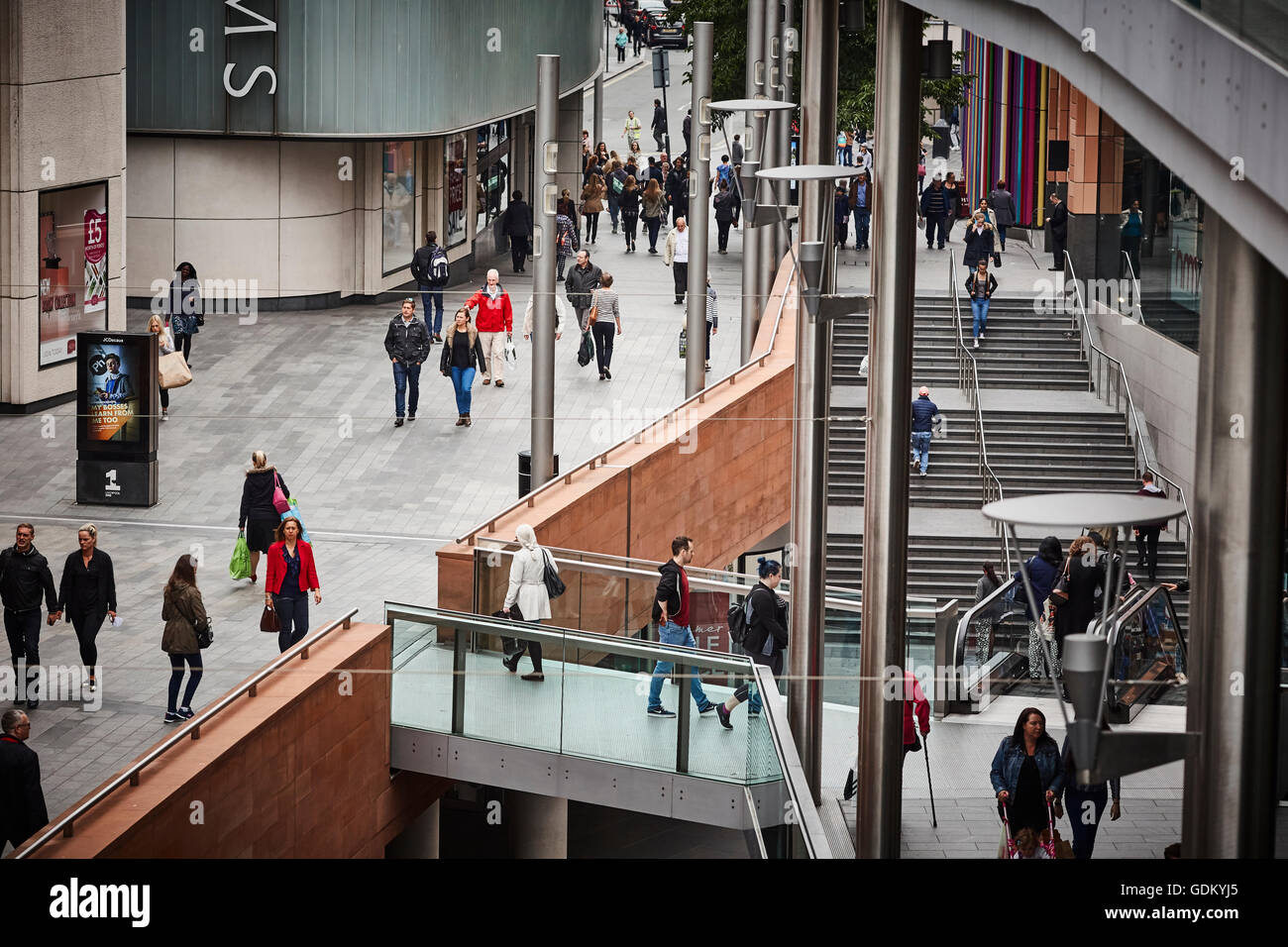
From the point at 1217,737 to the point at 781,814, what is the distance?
5.51 metres

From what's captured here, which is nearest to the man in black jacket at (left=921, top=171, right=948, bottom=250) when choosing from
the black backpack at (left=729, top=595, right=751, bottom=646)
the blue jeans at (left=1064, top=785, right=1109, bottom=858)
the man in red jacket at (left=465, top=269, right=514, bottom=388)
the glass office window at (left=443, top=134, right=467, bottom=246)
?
the glass office window at (left=443, top=134, right=467, bottom=246)

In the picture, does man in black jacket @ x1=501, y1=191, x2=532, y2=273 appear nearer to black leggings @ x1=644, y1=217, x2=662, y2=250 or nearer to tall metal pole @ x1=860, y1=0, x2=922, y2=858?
black leggings @ x1=644, y1=217, x2=662, y2=250

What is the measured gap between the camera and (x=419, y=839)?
17.2 meters

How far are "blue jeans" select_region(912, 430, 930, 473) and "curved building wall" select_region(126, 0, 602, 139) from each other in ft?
28.8

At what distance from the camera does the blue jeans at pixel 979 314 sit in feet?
96.7

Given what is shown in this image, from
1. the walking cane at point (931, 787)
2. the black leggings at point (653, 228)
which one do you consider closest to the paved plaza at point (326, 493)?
the walking cane at point (931, 787)

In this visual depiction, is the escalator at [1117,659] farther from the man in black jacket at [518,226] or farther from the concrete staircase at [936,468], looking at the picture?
the man in black jacket at [518,226]

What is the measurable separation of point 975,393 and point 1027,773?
17.5 meters

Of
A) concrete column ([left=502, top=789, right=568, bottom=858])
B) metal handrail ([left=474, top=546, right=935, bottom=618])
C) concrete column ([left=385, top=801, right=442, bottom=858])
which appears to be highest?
metal handrail ([left=474, top=546, right=935, bottom=618])

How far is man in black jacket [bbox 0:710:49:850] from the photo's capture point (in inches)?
468

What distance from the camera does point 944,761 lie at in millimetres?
14938

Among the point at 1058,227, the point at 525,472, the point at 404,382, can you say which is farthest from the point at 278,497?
the point at 1058,227

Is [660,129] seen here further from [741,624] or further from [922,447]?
[741,624]
